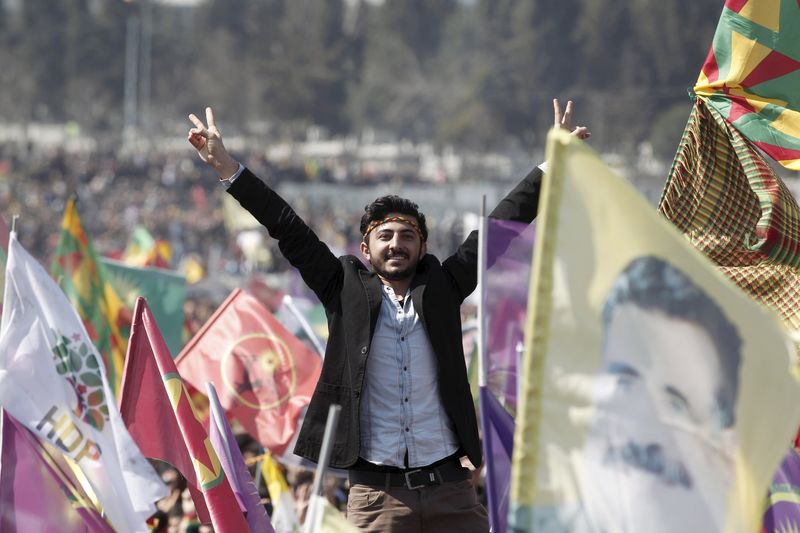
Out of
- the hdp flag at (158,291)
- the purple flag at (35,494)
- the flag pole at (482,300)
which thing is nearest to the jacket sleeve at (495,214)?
the flag pole at (482,300)

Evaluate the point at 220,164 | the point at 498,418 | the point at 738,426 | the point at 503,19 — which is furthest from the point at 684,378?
the point at 503,19

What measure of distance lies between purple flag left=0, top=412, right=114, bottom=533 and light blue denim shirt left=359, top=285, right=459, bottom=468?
1.05 metres

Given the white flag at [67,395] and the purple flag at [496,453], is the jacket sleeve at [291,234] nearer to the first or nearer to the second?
the purple flag at [496,453]

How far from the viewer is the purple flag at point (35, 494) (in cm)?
470

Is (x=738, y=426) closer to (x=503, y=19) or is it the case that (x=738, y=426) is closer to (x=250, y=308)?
(x=250, y=308)

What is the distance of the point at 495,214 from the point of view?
163 inches

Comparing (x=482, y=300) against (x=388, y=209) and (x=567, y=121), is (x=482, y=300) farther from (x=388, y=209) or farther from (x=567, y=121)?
(x=567, y=121)

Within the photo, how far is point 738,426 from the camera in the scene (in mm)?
3035

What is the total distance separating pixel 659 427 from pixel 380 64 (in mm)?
82269

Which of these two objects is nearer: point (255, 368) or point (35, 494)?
point (35, 494)

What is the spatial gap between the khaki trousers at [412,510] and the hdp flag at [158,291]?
4.69 metres

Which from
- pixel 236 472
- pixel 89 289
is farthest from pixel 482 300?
pixel 89 289

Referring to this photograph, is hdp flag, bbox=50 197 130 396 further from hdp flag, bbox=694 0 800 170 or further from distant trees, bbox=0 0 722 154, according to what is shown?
distant trees, bbox=0 0 722 154

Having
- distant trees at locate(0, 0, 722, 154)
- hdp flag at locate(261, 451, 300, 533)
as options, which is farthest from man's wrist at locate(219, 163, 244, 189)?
distant trees at locate(0, 0, 722, 154)
